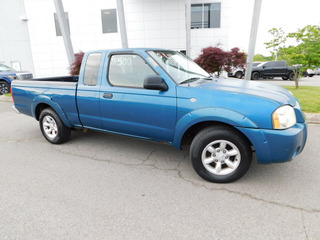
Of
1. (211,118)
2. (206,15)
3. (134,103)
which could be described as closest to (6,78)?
(134,103)

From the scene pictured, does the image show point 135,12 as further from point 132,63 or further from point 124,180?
point 124,180

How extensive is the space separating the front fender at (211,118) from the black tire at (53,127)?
97.8 inches

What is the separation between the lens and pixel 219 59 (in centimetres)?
1140

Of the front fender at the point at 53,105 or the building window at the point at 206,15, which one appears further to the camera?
the building window at the point at 206,15

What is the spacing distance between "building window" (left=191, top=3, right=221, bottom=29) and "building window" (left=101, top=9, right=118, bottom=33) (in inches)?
227

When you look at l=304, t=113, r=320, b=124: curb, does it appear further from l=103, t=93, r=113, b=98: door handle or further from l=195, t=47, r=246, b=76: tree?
l=195, t=47, r=246, b=76: tree

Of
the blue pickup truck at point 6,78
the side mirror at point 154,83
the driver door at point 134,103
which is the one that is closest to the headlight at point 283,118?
the driver door at point 134,103

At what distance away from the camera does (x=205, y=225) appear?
2344 mm

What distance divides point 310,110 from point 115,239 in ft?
20.1

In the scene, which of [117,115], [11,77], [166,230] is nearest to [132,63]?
[117,115]

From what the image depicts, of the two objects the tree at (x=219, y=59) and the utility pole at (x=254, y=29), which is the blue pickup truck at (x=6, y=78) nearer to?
the tree at (x=219, y=59)

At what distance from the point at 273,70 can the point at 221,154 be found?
18508mm

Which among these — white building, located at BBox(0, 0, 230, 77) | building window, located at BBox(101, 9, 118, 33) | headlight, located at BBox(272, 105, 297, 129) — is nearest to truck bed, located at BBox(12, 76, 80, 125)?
headlight, located at BBox(272, 105, 297, 129)

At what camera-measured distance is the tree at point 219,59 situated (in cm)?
1148
